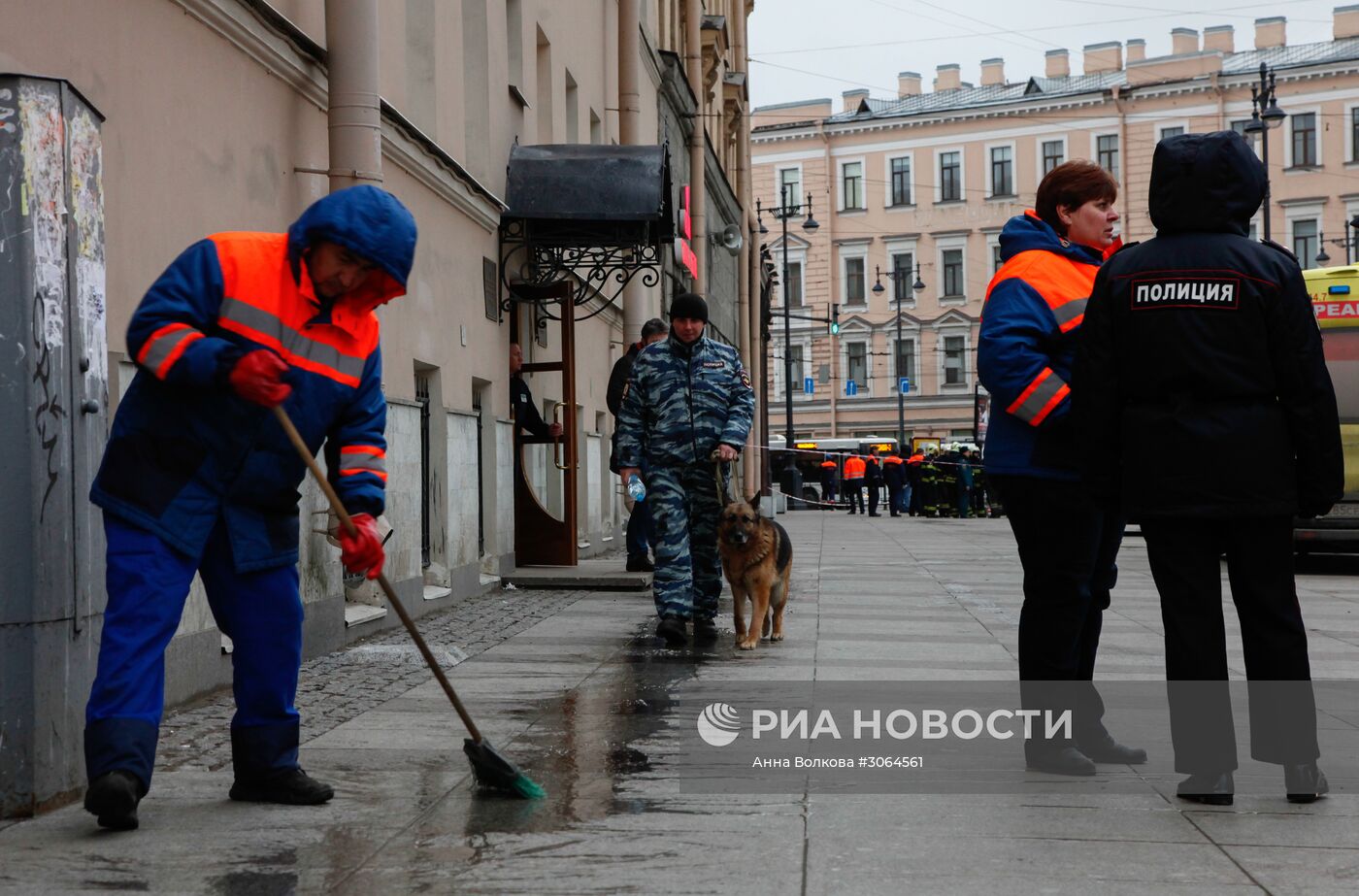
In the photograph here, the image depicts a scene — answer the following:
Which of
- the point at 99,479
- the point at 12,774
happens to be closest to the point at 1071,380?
the point at 99,479

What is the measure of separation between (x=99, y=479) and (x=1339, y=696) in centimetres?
516

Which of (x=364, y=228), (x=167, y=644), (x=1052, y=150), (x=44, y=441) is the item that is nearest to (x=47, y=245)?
(x=44, y=441)

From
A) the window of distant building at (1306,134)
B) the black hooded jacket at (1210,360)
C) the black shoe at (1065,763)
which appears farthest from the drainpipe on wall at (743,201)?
the black hooded jacket at (1210,360)

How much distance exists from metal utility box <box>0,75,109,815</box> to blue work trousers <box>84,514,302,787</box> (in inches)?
10.7

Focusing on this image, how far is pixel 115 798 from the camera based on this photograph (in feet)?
14.2

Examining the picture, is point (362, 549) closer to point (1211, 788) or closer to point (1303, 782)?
point (1211, 788)

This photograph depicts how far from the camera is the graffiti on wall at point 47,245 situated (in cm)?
472

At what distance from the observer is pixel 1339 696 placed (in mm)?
7203

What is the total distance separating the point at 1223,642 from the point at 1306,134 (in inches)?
2566

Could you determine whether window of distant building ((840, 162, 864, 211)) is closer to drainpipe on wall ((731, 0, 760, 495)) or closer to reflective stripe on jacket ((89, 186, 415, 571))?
drainpipe on wall ((731, 0, 760, 495))

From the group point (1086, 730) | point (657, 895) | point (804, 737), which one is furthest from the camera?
point (804, 737)

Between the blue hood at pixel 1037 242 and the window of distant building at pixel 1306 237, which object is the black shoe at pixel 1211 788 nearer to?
the blue hood at pixel 1037 242

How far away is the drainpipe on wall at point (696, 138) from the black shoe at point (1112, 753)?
2399 cm

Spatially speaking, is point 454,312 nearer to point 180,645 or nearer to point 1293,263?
point 180,645
